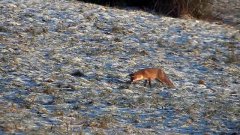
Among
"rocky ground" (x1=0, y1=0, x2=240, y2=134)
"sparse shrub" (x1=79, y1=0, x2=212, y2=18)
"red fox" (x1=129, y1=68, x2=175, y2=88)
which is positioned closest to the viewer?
"rocky ground" (x1=0, y1=0, x2=240, y2=134)

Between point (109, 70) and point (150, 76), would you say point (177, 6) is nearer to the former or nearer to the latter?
point (109, 70)

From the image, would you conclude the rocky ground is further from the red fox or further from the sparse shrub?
the sparse shrub

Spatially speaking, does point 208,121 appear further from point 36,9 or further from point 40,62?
point 36,9

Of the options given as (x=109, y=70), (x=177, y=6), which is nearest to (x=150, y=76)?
(x=109, y=70)

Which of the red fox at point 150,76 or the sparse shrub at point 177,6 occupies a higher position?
the red fox at point 150,76

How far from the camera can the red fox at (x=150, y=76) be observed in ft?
28.7

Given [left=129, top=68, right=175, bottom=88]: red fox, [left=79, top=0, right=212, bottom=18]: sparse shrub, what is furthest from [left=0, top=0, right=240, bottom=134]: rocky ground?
[left=79, top=0, right=212, bottom=18]: sparse shrub

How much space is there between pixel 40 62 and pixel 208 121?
10.9 ft

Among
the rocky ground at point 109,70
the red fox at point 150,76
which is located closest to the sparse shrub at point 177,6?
the rocky ground at point 109,70

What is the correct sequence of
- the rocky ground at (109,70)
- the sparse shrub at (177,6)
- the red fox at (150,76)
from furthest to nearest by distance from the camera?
the sparse shrub at (177,6), the red fox at (150,76), the rocky ground at (109,70)

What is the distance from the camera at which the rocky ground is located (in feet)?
23.8

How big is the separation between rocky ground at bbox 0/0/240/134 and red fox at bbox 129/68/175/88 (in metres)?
0.11

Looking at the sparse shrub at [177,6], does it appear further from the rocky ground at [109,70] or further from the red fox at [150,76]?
the red fox at [150,76]

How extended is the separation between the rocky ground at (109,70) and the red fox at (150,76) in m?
0.11
